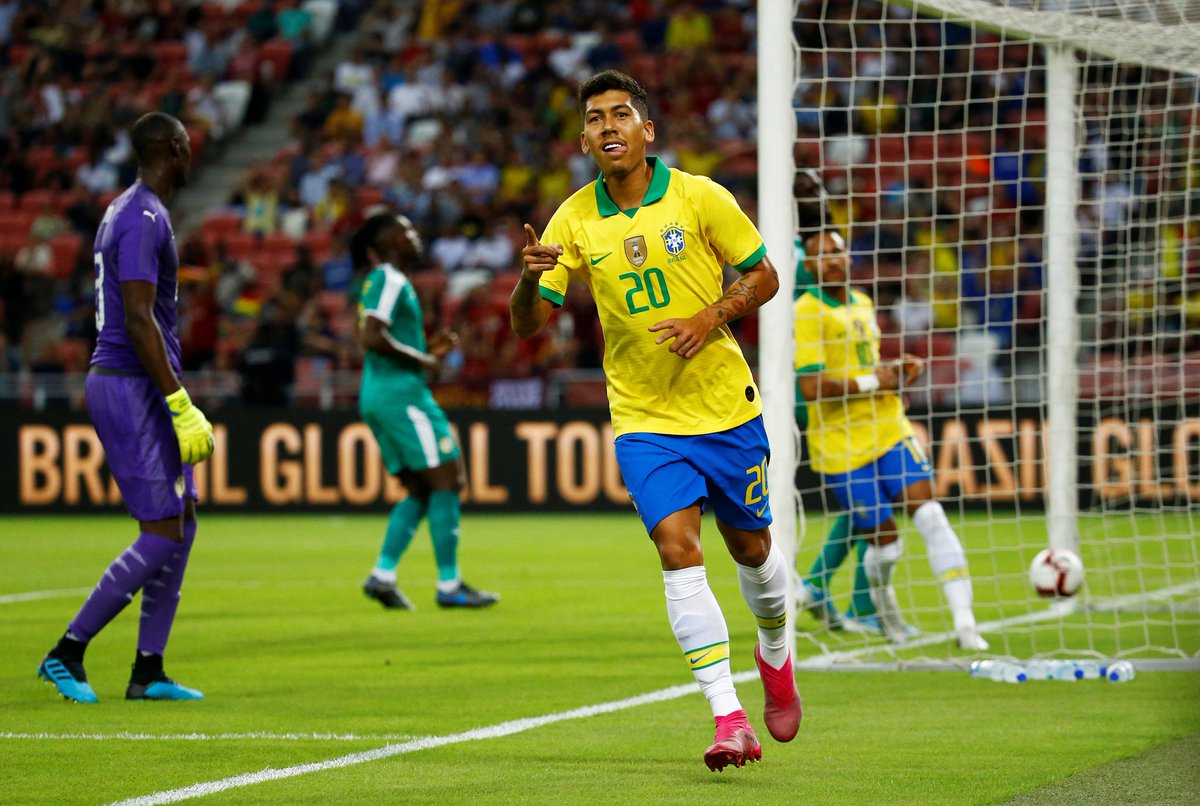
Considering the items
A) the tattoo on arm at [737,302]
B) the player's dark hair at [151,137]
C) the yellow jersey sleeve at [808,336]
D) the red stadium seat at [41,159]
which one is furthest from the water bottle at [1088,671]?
the red stadium seat at [41,159]

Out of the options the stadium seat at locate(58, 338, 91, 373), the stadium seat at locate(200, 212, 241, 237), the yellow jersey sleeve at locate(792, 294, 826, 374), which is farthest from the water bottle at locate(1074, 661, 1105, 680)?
the stadium seat at locate(200, 212, 241, 237)

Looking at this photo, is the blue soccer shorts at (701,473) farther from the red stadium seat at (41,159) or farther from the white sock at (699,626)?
the red stadium seat at (41,159)

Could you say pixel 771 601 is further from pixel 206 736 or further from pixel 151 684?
pixel 151 684

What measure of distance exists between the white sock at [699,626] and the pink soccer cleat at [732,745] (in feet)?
0.44

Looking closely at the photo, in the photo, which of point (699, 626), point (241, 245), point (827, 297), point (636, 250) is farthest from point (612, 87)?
point (241, 245)

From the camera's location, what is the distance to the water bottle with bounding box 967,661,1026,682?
7.21 meters

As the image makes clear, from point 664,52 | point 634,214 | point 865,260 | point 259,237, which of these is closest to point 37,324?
point 259,237

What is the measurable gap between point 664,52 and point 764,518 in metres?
19.5

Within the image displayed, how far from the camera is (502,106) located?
2392cm

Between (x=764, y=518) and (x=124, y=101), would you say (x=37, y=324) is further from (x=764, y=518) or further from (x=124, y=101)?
(x=764, y=518)

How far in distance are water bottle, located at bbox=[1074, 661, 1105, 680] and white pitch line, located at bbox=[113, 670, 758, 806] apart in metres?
1.35

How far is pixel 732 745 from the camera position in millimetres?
4938

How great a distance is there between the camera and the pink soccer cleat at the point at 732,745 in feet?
16.1

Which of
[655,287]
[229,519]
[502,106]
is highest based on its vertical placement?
[502,106]
